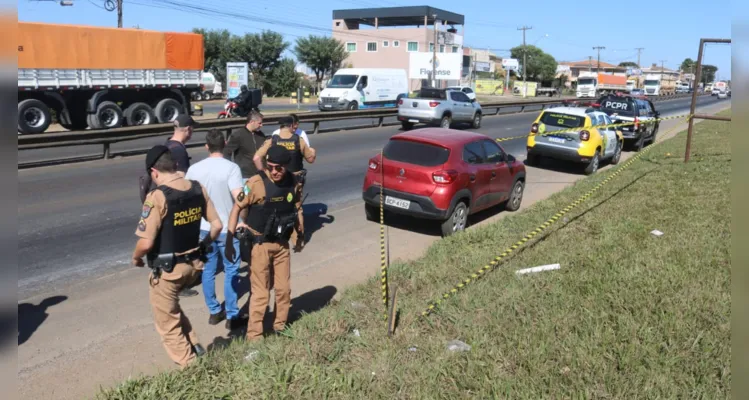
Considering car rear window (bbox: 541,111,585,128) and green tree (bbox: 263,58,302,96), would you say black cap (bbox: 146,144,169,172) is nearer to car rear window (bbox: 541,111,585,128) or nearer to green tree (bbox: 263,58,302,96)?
car rear window (bbox: 541,111,585,128)

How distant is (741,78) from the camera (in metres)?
1.14

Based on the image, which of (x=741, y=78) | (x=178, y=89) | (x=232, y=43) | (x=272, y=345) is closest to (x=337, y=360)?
(x=272, y=345)

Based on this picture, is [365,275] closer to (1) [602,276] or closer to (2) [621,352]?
(1) [602,276]

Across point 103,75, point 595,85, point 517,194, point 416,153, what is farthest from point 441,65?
point 416,153

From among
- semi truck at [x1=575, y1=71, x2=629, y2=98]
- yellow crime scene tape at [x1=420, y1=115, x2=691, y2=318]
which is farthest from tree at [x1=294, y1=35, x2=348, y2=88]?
yellow crime scene tape at [x1=420, y1=115, x2=691, y2=318]

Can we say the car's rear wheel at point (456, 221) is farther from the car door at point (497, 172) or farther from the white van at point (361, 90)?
the white van at point (361, 90)

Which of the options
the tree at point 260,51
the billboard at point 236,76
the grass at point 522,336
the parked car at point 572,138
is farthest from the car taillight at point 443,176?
the tree at point 260,51

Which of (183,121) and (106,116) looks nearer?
(183,121)

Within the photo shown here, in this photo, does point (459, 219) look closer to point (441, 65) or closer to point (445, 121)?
point (445, 121)

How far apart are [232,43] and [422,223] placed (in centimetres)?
5224

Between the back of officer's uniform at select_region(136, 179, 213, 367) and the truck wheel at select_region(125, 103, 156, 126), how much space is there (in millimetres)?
18202

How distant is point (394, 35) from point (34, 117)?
58137 millimetres

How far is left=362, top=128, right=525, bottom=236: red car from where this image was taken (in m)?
8.59

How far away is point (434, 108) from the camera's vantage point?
23.4 m
